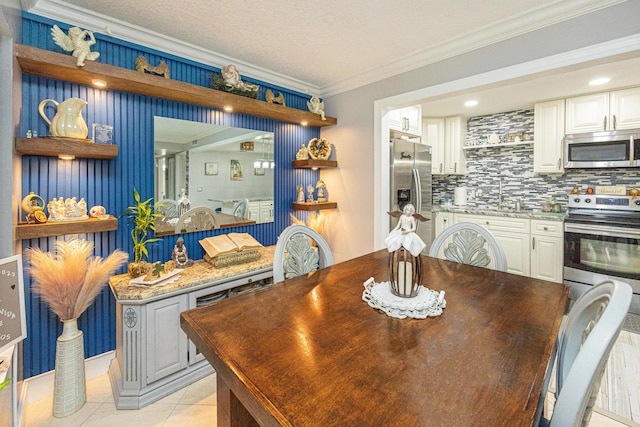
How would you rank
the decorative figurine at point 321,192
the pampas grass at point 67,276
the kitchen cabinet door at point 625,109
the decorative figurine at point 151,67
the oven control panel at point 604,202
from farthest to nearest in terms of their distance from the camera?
→ the decorative figurine at point 321,192 → the oven control panel at point 604,202 → the kitchen cabinet door at point 625,109 → the decorative figurine at point 151,67 → the pampas grass at point 67,276

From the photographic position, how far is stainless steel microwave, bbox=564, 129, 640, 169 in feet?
10.3

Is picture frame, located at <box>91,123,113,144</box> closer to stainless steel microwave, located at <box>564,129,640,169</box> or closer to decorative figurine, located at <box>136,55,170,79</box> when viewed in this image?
decorative figurine, located at <box>136,55,170,79</box>

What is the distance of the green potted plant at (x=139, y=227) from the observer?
80.2 inches

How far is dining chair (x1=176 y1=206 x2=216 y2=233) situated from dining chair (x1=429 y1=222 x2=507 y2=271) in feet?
6.43

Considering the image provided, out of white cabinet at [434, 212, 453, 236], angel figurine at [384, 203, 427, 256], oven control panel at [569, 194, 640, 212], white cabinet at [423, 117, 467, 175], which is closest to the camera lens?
angel figurine at [384, 203, 427, 256]

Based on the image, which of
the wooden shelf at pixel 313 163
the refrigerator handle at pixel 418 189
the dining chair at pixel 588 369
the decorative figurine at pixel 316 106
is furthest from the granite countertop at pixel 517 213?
the dining chair at pixel 588 369

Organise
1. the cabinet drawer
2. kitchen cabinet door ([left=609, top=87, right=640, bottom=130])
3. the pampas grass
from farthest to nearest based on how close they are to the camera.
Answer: the cabinet drawer
kitchen cabinet door ([left=609, top=87, right=640, bottom=130])
the pampas grass

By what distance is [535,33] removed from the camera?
206cm

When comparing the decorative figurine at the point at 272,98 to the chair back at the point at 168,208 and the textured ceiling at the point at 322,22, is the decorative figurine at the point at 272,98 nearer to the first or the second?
the textured ceiling at the point at 322,22

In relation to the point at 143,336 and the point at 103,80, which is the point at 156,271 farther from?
the point at 103,80

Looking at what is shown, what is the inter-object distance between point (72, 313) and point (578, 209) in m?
5.12

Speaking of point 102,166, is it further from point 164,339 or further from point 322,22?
point 322,22

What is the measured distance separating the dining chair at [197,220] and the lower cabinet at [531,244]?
337 centimetres

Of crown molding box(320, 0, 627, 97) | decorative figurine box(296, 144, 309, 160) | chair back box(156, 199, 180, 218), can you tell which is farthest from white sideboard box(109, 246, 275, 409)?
crown molding box(320, 0, 627, 97)
